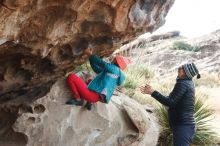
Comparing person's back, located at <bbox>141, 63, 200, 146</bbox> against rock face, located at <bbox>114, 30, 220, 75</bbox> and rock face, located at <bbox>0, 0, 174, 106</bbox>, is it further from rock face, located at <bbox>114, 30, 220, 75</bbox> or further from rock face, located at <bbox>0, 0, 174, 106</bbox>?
rock face, located at <bbox>114, 30, 220, 75</bbox>

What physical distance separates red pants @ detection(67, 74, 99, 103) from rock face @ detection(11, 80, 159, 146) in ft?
0.58

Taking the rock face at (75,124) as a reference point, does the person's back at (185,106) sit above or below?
above

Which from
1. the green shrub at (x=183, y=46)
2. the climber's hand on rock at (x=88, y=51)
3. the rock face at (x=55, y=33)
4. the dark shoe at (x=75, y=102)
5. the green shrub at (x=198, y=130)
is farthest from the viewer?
the green shrub at (x=183, y=46)

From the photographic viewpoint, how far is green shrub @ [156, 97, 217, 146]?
10.4 metres

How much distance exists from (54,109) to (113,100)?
78.3 inches

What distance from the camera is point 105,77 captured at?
289 inches

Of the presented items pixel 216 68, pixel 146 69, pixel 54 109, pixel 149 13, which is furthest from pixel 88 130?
pixel 216 68

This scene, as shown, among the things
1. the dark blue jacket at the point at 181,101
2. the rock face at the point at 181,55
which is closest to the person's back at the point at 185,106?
the dark blue jacket at the point at 181,101

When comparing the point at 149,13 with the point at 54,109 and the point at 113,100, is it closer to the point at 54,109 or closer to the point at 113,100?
the point at 54,109

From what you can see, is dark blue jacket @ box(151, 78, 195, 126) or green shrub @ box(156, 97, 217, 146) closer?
dark blue jacket @ box(151, 78, 195, 126)

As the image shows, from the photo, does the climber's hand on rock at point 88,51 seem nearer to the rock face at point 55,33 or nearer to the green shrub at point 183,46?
the rock face at point 55,33

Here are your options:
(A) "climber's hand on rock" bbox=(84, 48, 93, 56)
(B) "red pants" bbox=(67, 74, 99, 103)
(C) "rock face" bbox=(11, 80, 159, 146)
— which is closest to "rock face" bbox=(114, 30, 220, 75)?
(C) "rock face" bbox=(11, 80, 159, 146)

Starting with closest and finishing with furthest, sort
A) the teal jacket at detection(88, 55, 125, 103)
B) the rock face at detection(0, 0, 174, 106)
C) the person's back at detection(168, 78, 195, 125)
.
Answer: the rock face at detection(0, 0, 174, 106)
the teal jacket at detection(88, 55, 125, 103)
the person's back at detection(168, 78, 195, 125)

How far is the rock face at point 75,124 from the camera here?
24.8ft
